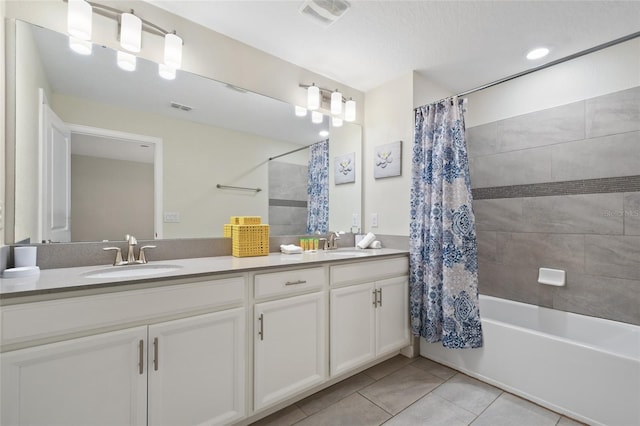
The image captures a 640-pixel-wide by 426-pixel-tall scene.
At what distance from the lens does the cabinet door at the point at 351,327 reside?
1.82 meters

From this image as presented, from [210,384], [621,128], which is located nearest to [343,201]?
[210,384]

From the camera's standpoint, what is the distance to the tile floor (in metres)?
1.58

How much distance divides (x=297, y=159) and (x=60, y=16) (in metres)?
1.60

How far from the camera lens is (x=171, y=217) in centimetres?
178

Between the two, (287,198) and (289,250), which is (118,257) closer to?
(289,250)

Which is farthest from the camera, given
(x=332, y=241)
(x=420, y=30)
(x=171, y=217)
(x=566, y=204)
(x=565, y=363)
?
(x=332, y=241)

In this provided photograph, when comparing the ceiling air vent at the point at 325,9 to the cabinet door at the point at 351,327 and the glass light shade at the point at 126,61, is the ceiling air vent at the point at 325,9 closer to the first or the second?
the glass light shade at the point at 126,61

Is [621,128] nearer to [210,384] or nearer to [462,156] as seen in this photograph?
[462,156]

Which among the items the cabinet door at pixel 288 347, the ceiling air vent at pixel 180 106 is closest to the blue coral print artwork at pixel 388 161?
the cabinet door at pixel 288 347

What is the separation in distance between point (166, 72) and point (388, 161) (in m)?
1.81

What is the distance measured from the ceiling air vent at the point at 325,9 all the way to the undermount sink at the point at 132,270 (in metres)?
1.68

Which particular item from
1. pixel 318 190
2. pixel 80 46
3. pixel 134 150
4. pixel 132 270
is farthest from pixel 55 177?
pixel 318 190

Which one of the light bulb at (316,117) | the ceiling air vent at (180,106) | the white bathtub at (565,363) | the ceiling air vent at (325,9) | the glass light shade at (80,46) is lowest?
the white bathtub at (565,363)

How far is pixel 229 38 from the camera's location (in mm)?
1951
